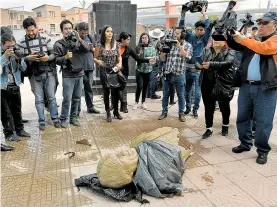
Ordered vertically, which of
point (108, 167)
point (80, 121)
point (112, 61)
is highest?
point (112, 61)

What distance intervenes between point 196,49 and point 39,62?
2935mm

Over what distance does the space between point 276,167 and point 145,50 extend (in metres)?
3.57

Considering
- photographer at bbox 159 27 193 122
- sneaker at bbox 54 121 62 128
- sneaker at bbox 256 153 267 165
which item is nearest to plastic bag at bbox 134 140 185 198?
sneaker at bbox 256 153 267 165

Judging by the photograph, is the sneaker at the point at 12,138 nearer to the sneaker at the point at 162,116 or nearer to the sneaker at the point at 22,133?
the sneaker at the point at 22,133

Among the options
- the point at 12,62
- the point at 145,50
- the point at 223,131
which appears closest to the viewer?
the point at 12,62

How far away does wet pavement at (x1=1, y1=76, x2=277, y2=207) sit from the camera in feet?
9.06

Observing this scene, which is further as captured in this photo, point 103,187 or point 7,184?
point 7,184

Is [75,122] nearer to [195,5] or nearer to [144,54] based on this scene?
[144,54]

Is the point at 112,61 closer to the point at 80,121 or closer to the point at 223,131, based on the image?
the point at 80,121

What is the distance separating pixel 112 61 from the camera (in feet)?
16.5

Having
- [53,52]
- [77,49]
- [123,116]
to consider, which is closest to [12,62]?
[53,52]

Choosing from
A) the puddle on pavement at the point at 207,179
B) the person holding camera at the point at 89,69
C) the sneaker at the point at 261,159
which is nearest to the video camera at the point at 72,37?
the person holding camera at the point at 89,69

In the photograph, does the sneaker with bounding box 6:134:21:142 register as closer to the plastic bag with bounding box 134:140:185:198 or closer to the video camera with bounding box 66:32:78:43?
the video camera with bounding box 66:32:78:43

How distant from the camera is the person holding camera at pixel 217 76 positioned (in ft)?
13.3
